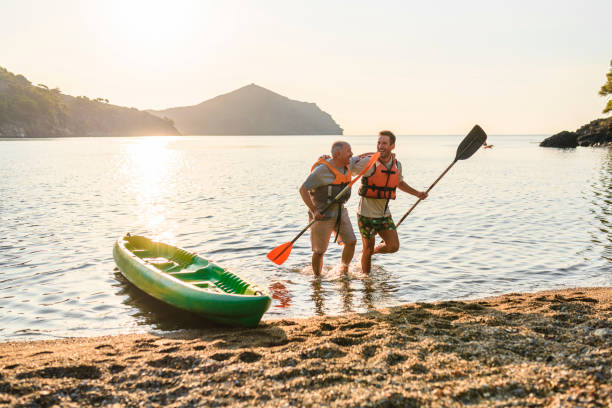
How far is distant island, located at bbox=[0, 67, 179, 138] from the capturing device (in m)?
123

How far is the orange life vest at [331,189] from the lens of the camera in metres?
7.11

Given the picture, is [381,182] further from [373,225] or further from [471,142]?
[471,142]

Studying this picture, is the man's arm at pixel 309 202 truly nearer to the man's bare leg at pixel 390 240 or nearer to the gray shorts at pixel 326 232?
the gray shorts at pixel 326 232

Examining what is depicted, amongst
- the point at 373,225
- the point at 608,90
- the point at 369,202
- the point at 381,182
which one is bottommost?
the point at 373,225

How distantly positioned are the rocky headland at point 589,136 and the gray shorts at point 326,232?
2642 inches

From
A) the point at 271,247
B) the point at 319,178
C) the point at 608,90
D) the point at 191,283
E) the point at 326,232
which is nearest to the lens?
the point at 191,283

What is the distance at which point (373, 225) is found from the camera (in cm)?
729

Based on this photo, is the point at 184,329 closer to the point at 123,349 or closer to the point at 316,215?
the point at 123,349

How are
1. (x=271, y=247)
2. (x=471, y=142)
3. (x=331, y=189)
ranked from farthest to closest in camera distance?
(x=271, y=247) < (x=471, y=142) < (x=331, y=189)

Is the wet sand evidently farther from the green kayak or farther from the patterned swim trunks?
the patterned swim trunks

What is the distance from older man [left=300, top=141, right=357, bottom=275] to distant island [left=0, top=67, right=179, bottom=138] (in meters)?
138

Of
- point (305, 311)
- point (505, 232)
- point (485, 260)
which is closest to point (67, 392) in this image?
point (305, 311)

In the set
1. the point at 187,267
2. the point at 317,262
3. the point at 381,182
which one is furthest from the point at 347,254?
the point at 187,267

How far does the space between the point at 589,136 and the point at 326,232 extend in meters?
71.0
